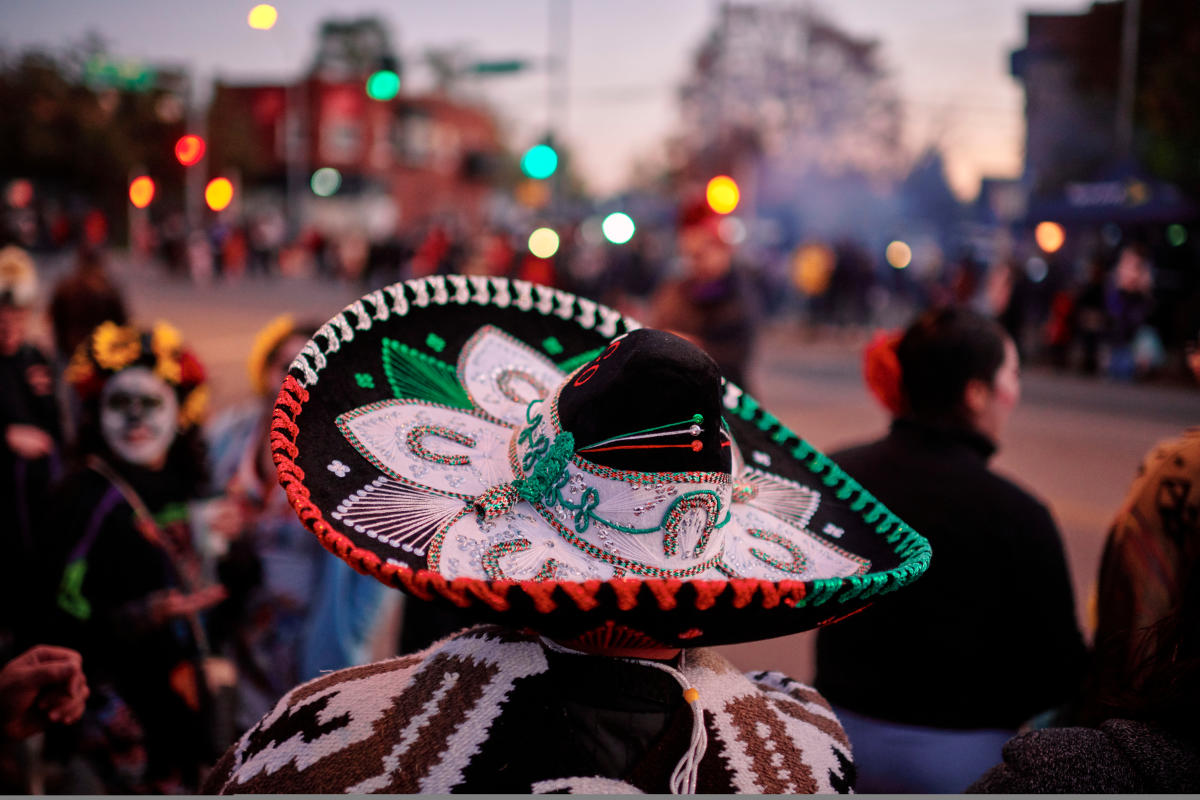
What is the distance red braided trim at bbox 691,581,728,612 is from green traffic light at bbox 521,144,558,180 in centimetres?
1133

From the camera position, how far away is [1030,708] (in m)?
2.39

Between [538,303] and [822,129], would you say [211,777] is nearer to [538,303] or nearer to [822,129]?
[538,303]

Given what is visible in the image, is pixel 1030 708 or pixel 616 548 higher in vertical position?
pixel 616 548

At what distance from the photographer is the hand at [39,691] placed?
1.80 metres

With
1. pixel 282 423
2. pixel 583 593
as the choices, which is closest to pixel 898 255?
pixel 282 423

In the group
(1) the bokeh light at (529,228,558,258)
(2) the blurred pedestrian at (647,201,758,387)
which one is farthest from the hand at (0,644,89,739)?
(1) the bokeh light at (529,228,558,258)

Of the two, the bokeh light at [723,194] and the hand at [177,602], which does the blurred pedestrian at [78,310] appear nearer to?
the hand at [177,602]

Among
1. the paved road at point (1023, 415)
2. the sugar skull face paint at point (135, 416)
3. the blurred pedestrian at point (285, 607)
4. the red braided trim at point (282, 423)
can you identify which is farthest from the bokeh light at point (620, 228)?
the red braided trim at point (282, 423)

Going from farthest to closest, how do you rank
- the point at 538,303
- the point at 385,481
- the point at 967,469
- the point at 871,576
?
1. the point at 967,469
2. the point at 538,303
3. the point at 385,481
4. the point at 871,576

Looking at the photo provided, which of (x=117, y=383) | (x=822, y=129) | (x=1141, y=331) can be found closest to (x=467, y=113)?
(x=822, y=129)

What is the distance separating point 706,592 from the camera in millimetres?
1144

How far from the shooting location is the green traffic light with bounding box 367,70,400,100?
12000 millimetres

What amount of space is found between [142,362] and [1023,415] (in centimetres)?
1106

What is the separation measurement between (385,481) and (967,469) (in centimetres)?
164
